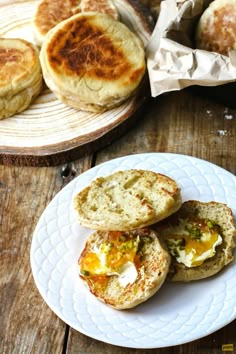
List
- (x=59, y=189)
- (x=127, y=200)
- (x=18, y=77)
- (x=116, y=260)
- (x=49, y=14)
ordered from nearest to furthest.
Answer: (x=116, y=260) < (x=127, y=200) < (x=59, y=189) < (x=18, y=77) < (x=49, y=14)

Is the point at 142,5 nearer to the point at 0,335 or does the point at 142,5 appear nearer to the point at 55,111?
the point at 55,111

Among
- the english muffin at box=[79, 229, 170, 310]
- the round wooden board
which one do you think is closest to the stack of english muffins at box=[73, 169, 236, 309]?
the english muffin at box=[79, 229, 170, 310]

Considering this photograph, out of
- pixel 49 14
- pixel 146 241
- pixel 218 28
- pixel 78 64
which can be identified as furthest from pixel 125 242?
pixel 49 14

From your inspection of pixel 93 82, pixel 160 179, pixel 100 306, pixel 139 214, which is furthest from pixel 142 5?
pixel 100 306

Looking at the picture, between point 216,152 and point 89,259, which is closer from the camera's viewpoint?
point 89,259

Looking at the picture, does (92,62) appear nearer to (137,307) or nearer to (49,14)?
(49,14)

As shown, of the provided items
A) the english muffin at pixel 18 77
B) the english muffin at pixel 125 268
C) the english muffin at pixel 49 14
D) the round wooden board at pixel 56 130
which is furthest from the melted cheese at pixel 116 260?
the english muffin at pixel 49 14

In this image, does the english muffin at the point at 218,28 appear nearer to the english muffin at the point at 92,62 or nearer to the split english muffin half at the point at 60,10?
the english muffin at the point at 92,62
